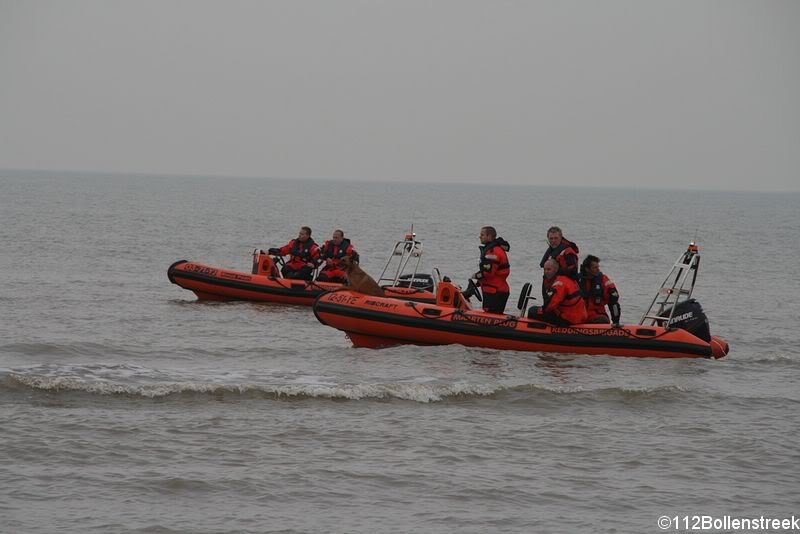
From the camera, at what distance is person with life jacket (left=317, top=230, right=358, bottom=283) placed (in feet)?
51.5

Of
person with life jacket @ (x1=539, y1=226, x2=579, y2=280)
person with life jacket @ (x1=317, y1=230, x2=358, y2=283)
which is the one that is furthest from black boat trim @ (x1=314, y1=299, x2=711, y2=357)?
person with life jacket @ (x1=317, y1=230, x2=358, y2=283)

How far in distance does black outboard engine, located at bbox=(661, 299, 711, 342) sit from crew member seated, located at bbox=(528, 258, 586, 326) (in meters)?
1.08

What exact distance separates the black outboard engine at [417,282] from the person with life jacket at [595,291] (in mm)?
3640

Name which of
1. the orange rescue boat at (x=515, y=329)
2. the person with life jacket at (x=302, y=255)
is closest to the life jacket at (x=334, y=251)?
the person with life jacket at (x=302, y=255)

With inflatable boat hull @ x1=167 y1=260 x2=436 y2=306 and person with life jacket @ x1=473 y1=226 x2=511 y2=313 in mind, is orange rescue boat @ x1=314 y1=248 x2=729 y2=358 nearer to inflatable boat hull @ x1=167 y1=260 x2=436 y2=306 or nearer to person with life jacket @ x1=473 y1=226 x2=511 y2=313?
person with life jacket @ x1=473 y1=226 x2=511 y2=313

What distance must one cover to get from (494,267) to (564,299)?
3.11ft

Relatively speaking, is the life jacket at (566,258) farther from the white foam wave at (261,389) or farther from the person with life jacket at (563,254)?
the white foam wave at (261,389)

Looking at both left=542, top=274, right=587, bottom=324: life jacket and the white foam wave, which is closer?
the white foam wave

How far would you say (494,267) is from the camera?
12.2 metres

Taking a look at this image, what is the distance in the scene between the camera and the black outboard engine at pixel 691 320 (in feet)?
39.1

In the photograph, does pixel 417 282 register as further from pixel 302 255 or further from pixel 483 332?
pixel 483 332

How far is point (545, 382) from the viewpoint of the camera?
1045cm

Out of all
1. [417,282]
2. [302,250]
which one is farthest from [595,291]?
[302,250]

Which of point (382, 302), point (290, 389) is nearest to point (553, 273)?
point (382, 302)
